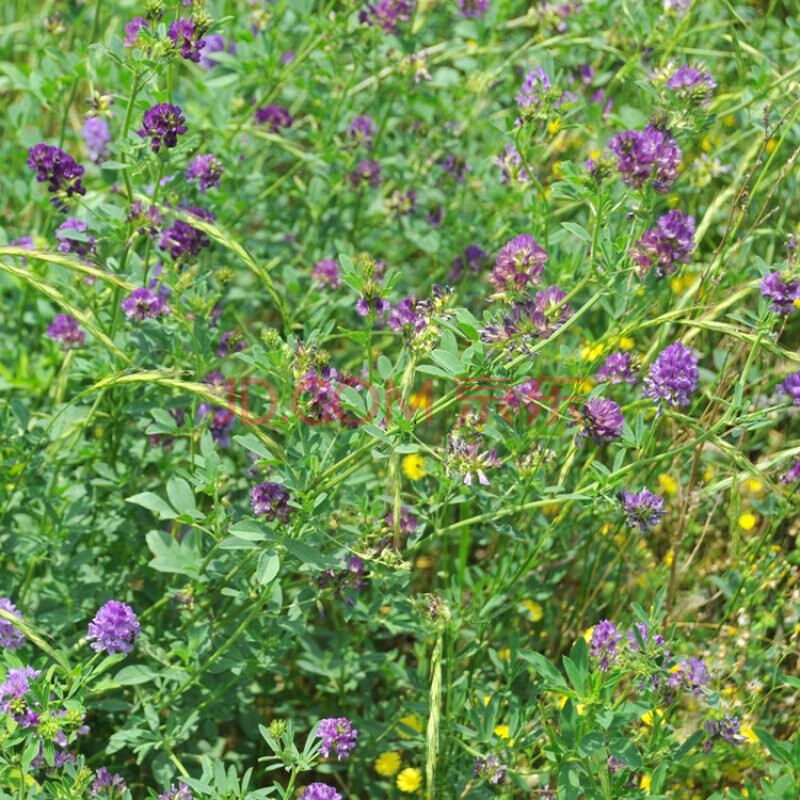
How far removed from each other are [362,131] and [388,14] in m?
0.37

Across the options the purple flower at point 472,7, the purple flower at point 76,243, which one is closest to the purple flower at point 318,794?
the purple flower at point 76,243

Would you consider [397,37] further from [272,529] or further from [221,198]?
[272,529]

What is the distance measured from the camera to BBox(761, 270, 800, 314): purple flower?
2.38 metres

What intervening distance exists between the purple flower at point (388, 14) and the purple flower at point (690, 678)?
6.83 ft

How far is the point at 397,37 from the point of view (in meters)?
3.64

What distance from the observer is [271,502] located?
94.3 inches

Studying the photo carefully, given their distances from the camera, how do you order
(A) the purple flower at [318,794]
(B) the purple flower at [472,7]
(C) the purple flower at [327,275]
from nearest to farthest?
1. (A) the purple flower at [318,794]
2. (C) the purple flower at [327,275]
3. (B) the purple flower at [472,7]

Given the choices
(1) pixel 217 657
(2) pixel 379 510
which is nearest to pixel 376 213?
(2) pixel 379 510

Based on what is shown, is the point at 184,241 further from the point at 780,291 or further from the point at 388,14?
the point at 780,291

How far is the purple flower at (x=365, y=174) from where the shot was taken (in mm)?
3641

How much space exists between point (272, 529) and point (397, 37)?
1.90m

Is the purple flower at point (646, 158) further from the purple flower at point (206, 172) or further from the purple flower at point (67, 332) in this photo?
the purple flower at point (67, 332)

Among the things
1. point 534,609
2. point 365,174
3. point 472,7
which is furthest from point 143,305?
point 472,7

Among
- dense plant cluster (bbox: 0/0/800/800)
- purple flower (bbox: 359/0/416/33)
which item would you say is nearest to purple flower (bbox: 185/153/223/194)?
dense plant cluster (bbox: 0/0/800/800)
